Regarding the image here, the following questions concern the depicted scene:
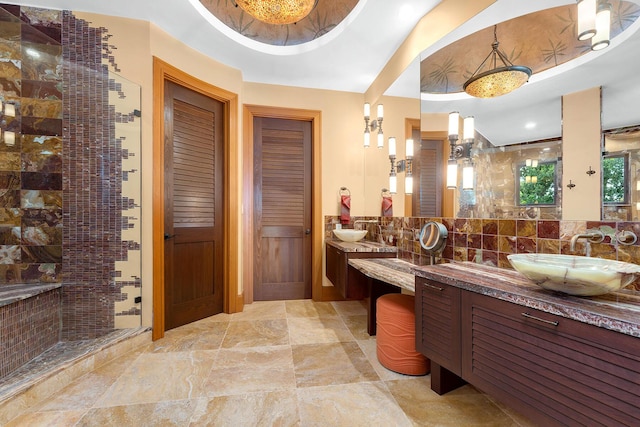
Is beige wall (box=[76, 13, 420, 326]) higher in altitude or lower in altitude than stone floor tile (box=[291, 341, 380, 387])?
higher

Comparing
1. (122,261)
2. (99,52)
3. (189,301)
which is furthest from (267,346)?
(99,52)

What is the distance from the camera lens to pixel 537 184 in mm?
1485

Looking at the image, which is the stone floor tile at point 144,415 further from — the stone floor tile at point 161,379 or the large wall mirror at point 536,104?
the large wall mirror at point 536,104

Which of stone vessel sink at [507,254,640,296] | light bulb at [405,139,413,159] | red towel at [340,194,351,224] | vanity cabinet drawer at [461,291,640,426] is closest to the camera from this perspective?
vanity cabinet drawer at [461,291,640,426]

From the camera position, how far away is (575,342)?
946 millimetres

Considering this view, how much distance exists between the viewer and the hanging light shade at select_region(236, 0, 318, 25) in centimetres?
163

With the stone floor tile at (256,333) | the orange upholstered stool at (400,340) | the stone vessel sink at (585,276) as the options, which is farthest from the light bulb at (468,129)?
the stone floor tile at (256,333)

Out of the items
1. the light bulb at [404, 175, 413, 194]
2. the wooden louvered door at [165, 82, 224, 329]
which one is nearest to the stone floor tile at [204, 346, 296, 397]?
the wooden louvered door at [165, 82, 224, 329]

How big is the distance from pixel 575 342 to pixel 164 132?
307 centimetres

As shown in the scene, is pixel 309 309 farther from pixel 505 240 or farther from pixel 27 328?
pixel 27 328

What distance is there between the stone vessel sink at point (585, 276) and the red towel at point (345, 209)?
84.5 inches

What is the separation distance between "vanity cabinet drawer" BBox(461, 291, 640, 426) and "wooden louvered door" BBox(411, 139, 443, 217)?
3.30 feet

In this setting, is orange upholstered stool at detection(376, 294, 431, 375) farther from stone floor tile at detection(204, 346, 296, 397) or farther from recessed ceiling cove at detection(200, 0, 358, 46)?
recessed ceiling cove at detection(200, 0, 358, 46)

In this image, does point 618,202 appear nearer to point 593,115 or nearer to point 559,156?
point 559,156
